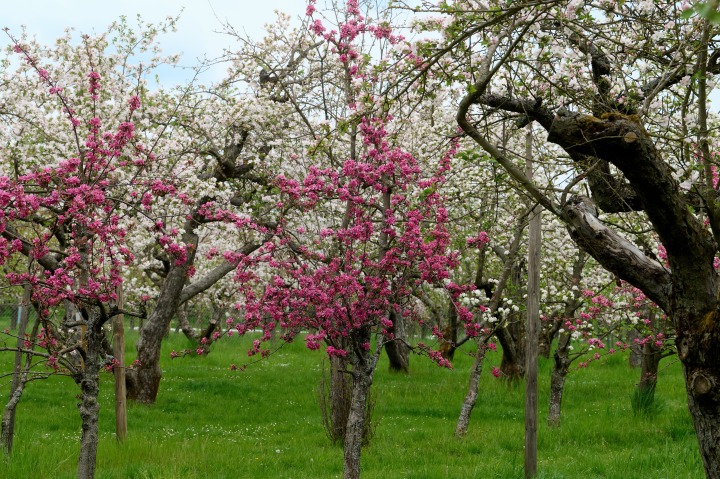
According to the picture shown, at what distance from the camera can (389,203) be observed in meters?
9.11

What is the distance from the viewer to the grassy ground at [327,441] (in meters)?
8.87

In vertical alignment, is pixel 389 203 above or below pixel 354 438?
above

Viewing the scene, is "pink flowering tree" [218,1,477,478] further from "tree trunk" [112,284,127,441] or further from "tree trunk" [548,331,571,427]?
"tree trunk" [548,331,571,427]

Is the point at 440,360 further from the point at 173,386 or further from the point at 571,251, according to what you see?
the point at 173,386

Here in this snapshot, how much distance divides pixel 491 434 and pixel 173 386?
30.1ft

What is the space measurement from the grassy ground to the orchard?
0.18 meters

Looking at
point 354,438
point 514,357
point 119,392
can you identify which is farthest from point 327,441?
point 514,357

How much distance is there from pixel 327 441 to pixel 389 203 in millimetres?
4643

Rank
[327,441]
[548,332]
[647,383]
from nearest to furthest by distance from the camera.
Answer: [327,441]
[647,383]
[548,332]

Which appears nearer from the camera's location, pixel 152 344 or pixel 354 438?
pixel 354 438

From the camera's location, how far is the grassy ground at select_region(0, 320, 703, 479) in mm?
8867

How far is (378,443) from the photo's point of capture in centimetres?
1107

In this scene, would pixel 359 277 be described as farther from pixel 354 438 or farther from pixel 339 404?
pixel 339 404

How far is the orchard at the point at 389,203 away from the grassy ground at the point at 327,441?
18cm
